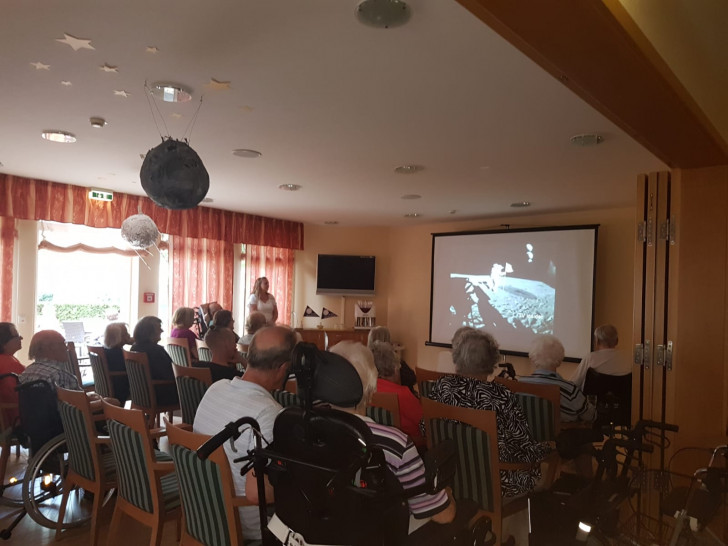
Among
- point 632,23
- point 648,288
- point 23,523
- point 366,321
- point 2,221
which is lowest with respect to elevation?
point 23,523

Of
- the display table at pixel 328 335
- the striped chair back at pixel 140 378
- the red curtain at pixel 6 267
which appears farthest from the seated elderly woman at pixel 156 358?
the display table at pixel 328 335

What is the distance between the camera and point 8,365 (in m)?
3.50

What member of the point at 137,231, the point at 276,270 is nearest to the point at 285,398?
the point at 137,231

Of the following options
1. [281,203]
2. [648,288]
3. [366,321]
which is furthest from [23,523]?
[366,321]

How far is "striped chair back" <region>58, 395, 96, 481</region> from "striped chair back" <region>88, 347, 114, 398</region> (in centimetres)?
189

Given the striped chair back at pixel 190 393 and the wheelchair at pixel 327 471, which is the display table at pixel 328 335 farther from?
the wheelchair at pixel 327 471

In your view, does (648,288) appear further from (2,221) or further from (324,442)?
(2,221)

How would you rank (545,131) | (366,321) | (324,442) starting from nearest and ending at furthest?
(324,442)
(545,131)
(366,321)

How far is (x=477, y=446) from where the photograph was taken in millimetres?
2408

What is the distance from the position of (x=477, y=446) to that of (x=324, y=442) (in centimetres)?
135

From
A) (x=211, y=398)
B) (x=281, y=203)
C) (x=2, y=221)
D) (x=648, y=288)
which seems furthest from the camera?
(x=281, y=203)

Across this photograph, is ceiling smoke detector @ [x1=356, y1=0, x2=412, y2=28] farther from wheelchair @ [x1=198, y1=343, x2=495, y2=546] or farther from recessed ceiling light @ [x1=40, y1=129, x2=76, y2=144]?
recessed ceiling light @ [x1=40, y1=129, x2=76, y2=144]

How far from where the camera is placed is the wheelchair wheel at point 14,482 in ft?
10.6

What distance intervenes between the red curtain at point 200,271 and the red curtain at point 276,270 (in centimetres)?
47
